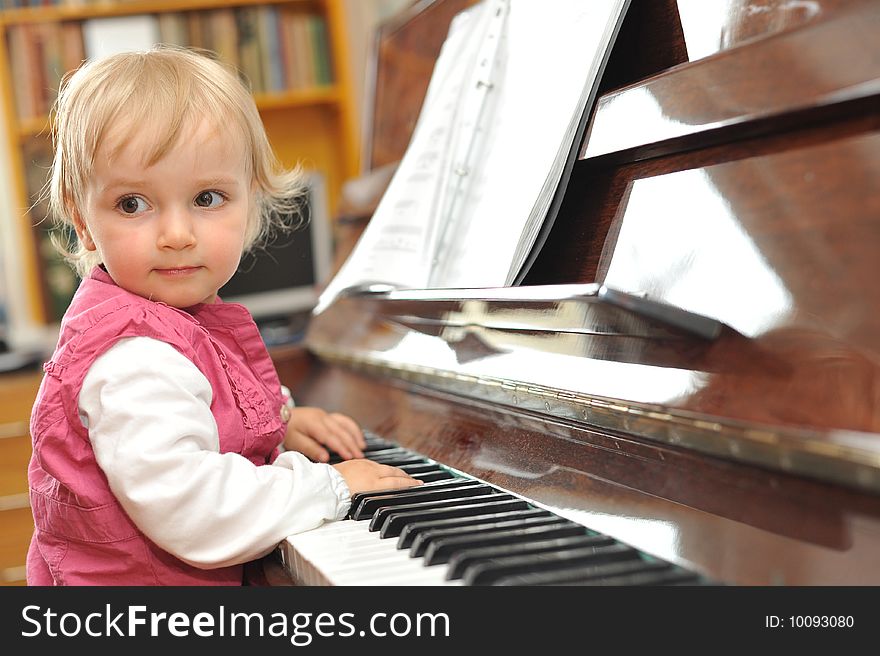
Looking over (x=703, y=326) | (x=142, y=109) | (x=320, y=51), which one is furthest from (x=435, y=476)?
(x=320, y=51)

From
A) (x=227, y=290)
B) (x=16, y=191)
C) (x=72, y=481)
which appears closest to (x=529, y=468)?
(x=72, y=481)

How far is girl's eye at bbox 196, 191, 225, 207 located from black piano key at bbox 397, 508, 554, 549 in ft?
1.32

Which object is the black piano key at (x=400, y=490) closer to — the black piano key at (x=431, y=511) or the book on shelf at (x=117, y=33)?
the black piano key at (x=431, y=511)

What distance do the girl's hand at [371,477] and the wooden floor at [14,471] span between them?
1.79 m

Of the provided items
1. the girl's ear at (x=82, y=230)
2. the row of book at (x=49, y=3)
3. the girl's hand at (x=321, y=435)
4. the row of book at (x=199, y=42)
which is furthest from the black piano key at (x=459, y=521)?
the row of book at (x=49, y=3)

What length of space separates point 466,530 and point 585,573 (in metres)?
0.14

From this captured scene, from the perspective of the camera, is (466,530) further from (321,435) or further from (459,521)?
(321,435)

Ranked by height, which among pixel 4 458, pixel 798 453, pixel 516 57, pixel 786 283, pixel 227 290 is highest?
pixel 516 57

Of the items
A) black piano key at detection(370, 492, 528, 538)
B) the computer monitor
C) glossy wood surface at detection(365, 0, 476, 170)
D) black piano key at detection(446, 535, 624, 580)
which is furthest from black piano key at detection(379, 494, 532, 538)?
the computer monitor

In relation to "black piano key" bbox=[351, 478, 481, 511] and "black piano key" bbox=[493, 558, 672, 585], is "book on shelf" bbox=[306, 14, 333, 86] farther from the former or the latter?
"black piano key" bbox=[493, 558, 672, 585]

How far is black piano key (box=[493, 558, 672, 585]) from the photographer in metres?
0.62
